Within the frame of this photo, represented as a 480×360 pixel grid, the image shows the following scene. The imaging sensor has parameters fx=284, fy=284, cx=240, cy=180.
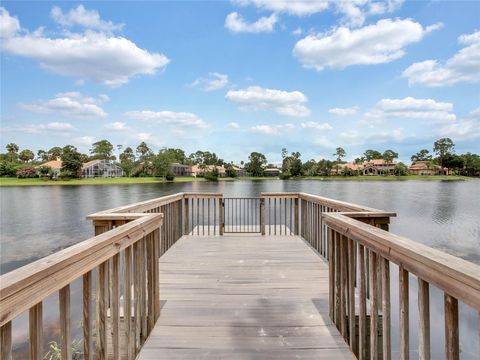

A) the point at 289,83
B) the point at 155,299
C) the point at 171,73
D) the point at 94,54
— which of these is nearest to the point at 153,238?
the point at 155,299

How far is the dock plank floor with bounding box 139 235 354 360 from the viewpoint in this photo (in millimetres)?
2047

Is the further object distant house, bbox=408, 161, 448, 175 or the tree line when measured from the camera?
distant house, bbox=408, 161, 448, 175

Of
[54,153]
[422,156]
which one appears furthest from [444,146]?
[54,153]

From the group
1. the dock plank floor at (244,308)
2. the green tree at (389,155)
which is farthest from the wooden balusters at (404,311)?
the green tree at (389,155)

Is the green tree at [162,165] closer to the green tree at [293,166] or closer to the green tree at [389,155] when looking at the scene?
the green tree at [293,166]

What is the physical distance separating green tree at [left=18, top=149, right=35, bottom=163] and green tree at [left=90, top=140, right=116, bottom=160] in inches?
564

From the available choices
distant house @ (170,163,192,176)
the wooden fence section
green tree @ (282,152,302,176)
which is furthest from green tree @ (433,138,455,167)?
the wooden fence section

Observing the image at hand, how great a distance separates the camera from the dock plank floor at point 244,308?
205 cm

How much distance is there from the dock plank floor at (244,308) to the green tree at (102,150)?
87785 millimetres

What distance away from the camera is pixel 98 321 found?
152cm

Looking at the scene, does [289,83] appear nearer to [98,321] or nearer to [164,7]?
[164,7]

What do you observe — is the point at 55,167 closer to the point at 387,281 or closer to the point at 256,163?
the point at 256,163

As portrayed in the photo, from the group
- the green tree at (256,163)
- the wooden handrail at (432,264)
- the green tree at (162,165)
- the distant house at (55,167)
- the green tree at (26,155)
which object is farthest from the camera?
the green tree at (256,163)

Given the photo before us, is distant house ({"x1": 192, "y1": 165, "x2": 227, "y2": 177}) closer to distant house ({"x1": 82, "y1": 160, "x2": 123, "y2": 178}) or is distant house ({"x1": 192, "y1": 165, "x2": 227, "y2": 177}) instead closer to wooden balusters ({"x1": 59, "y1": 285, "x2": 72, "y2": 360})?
distant house ({"x1": 82, "y1": 160, "x2": 123, "y2": 178})
